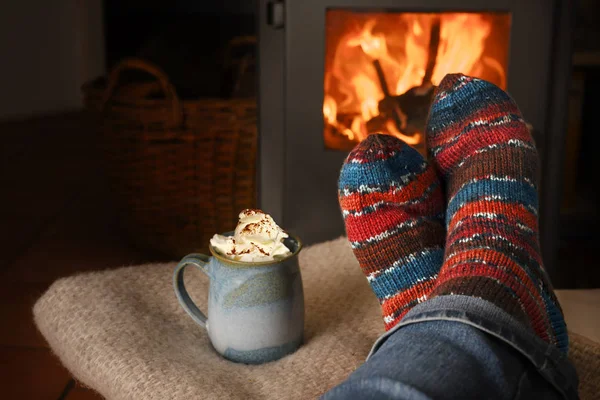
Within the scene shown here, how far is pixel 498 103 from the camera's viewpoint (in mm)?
929

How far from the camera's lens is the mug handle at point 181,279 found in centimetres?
74

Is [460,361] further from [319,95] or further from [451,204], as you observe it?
[319,95]

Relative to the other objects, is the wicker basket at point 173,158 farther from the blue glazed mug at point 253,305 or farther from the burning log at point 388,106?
the blue glazed mug at point 253,305

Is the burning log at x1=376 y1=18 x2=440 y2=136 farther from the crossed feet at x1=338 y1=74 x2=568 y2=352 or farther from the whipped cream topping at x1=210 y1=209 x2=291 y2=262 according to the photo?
the whipped cream topping at x1=210 y1=209 x2=291 y2=262

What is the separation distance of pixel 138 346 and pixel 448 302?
38 centimetres

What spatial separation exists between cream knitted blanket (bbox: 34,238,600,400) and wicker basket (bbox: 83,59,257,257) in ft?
1.45

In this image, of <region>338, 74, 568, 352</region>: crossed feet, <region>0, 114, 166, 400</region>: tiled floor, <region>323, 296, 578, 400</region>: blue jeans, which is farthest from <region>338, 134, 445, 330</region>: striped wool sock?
<region>0, 114, 166, 400</region>: tiled floor

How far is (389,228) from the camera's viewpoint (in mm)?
825

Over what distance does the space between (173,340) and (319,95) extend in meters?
0.54

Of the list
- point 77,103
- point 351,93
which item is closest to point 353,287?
point 351,93

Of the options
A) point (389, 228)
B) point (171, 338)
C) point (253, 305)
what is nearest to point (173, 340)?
point (171, 338)

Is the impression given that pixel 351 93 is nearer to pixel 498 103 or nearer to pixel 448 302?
pixel 498 103

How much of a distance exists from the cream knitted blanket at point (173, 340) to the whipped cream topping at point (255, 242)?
13 centimetres

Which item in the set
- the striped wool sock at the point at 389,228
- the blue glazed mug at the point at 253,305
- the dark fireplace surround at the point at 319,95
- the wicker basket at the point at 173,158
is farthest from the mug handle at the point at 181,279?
the wicker basket at the point at 173,158
